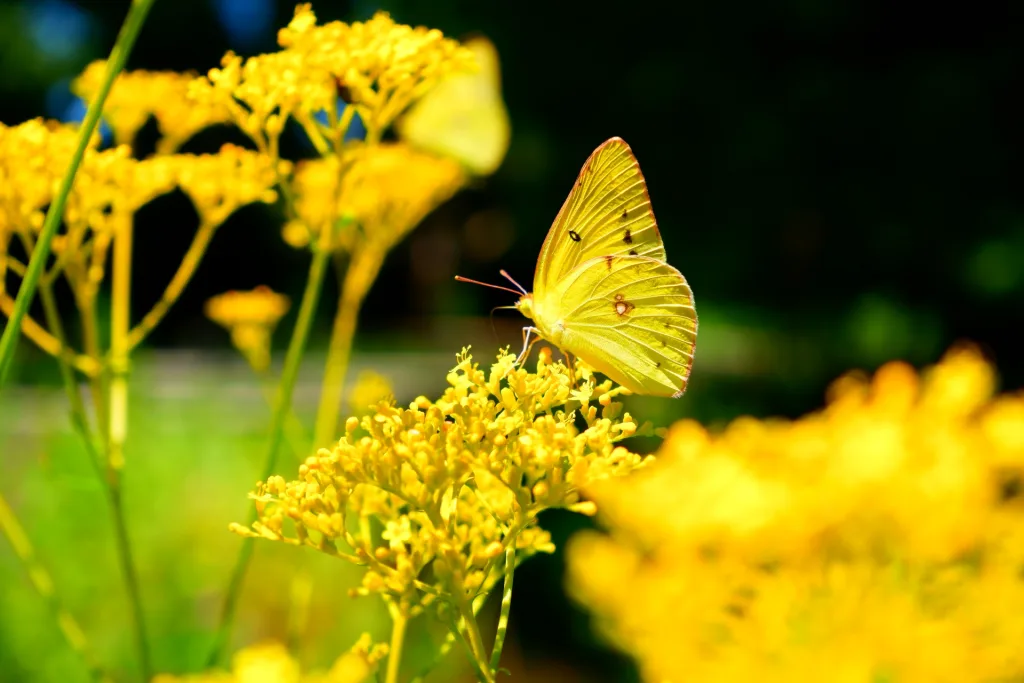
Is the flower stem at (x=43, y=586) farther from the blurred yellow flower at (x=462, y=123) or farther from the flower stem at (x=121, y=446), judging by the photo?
the blurred yellow flower at (x=462, y=123)

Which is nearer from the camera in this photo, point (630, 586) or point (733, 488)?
point (733, 488)

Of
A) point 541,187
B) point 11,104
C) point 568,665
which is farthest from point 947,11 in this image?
point 11,104

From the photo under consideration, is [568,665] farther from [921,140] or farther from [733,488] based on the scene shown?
[921,140]

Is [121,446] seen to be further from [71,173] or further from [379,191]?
[379,191]

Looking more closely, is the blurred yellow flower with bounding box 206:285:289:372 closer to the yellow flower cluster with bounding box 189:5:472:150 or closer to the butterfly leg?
the butterfly leg

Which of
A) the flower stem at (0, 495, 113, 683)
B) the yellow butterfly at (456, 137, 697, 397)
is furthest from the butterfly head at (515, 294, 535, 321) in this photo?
the flower stem at (0, 495, 113, 683)

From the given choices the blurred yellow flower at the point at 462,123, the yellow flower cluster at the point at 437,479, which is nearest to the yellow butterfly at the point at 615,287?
the yellow flower cluster at the point at 437,479
